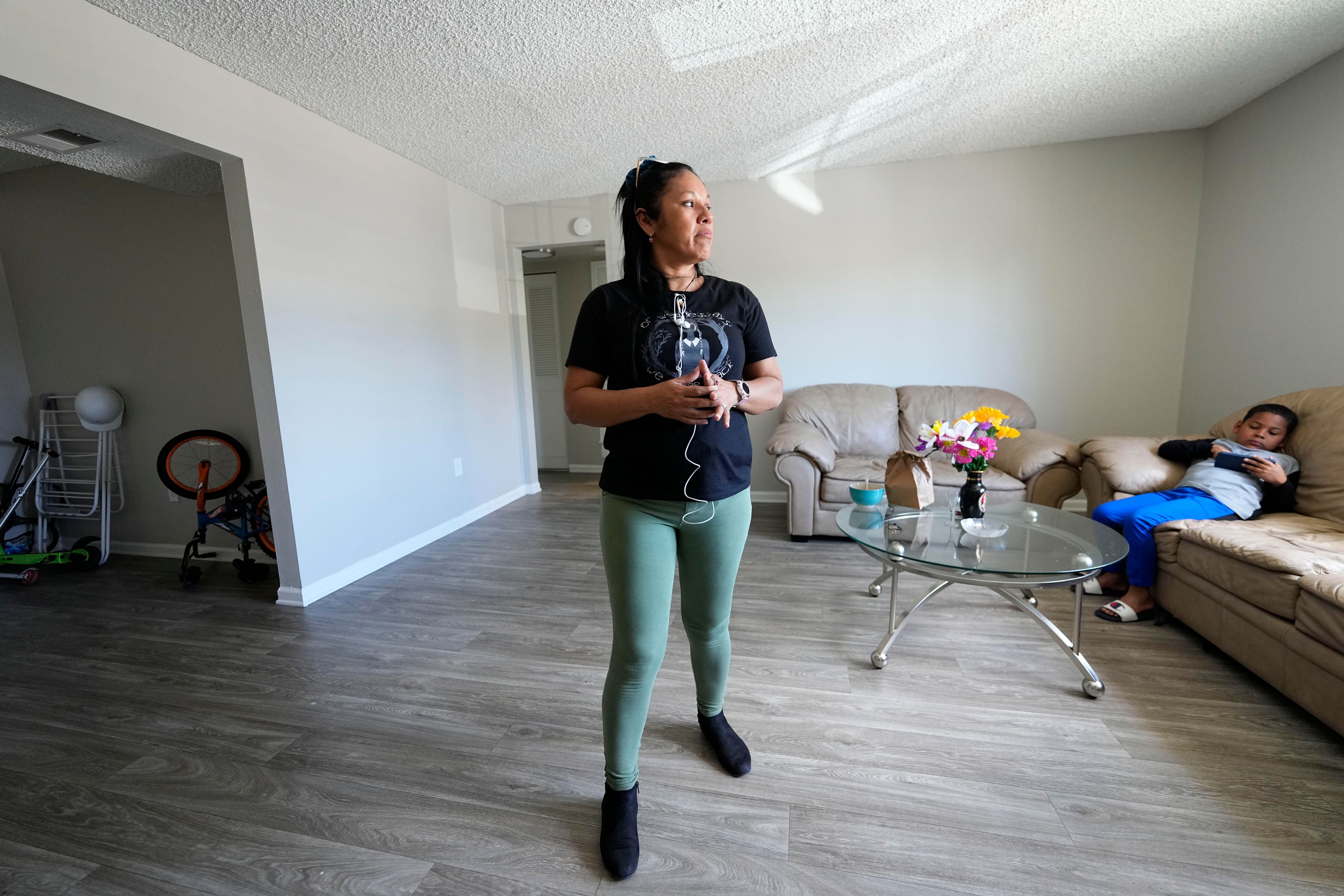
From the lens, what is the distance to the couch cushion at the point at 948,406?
11.2 feet

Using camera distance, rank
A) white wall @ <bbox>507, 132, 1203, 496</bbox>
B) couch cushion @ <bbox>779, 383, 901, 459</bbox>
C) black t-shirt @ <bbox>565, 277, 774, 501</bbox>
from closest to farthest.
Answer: black t-shirt @ <bbox>565, 277, 774, 501</bbox> → white wall @ <bbox>507, 132, 1203, 496</bbox> → couch cushion @ <bbox>779, 383, 901, 459</bbox>

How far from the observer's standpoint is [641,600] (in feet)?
3.52

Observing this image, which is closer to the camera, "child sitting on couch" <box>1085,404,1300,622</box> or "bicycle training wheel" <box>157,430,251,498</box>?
"child sitting on couch" <box>1085,404,1300,622</box>

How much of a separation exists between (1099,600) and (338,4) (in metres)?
3.63

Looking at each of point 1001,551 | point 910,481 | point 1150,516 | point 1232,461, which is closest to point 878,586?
point 910,481

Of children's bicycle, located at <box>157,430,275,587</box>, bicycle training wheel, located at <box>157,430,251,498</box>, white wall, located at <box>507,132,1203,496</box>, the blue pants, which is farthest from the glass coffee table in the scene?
bicycle training wheel, located at <box>157,430,251,498</box>

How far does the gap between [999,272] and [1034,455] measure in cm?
145

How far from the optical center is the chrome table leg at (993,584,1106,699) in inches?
64.6

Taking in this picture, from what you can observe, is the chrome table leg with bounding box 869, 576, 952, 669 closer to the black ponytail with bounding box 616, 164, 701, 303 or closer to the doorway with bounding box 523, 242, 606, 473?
→ the black ponytail with bounding box 616, 164, 701, 303

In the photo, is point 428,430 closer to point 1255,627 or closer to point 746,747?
point 746,747

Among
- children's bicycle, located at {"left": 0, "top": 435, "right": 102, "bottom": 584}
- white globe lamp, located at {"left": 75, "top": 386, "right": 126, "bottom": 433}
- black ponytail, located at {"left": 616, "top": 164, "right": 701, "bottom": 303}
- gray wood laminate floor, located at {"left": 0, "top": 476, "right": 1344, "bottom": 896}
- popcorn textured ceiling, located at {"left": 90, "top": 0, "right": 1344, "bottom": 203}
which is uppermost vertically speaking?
popcorn textured ceiling, located at {"left": 90, "top": 0, "right": 1344, "bottom": 203}

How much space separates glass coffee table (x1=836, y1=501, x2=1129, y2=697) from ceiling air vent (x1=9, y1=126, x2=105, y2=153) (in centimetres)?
349

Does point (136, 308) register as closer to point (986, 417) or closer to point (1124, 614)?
point (986, 417)

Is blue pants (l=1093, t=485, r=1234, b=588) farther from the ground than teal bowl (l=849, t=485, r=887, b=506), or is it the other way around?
teal bowl (l=849, t=485, r=887, b=506)
